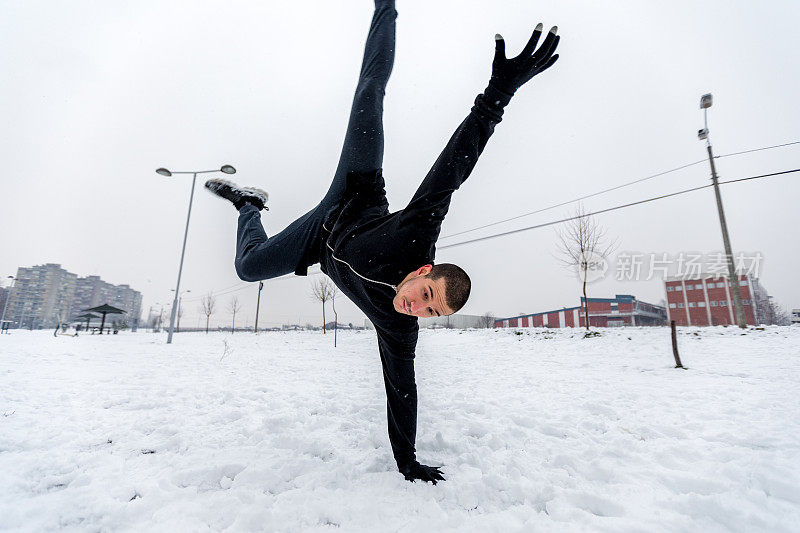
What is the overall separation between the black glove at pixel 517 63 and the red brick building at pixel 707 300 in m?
57.4

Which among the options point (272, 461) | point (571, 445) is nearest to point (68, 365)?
point (272, 461)

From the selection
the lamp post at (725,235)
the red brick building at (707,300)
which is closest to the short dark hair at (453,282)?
the lamp post at (725,235)

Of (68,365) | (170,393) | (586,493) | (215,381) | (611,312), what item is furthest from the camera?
(611,312)

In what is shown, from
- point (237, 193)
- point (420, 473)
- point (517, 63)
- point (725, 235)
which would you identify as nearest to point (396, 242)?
point (517, 63)

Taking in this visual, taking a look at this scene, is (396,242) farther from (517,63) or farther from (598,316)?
(598,316)

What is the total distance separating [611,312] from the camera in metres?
50.3

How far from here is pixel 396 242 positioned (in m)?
1.98

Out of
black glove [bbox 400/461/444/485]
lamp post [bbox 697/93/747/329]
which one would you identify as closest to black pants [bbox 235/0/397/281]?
black glove [bbox 400/461/444/485]

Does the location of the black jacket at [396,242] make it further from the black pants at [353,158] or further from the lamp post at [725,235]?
the lamp post at [725,235]

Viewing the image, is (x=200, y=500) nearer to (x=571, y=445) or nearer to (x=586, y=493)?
(x=586, y=493)

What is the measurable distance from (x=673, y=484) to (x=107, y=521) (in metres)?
2.94

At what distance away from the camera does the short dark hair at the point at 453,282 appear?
1896 millimetres

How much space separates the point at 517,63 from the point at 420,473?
7.99 feet

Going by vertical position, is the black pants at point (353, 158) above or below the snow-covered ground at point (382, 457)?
above
